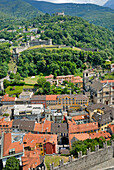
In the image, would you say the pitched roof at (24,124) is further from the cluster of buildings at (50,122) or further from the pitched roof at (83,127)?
the pitched roof at (83,127)

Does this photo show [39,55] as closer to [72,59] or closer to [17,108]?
[72,59]

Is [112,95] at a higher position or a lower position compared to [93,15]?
lower

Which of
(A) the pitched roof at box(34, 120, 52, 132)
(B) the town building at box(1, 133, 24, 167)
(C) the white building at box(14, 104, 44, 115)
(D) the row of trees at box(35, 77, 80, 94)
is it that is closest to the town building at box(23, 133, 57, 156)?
(B) the town building at box(1, 133, 24, 167)

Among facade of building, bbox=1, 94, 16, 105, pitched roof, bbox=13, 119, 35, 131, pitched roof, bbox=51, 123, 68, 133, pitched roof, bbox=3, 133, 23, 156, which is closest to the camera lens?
pitched roof, bbox=3, 133, 23, 156

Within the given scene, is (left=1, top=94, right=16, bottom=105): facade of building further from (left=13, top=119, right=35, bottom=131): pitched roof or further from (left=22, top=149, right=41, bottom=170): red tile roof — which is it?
(left=22, top=149, right=41, bottom=170): red tile roof

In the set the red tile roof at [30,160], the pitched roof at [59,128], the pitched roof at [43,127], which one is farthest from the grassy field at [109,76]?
the red tile roof at [30,160]

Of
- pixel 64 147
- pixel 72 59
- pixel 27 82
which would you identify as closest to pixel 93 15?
pixel 72 59

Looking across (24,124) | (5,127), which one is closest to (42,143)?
(24,124)
